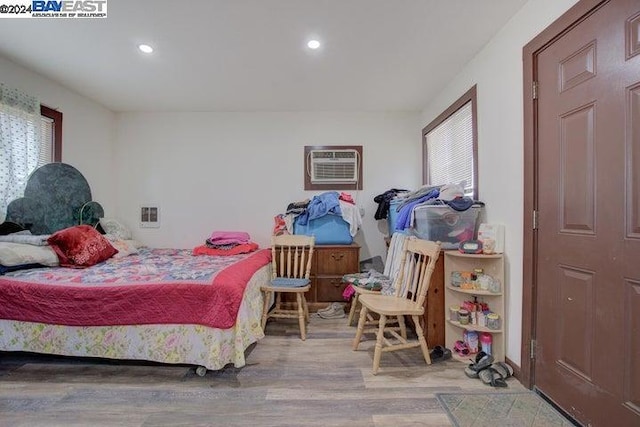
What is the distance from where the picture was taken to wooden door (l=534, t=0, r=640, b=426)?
1.25m

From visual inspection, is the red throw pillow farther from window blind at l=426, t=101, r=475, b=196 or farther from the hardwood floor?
window blind at l=426, t=101, r=475, b=196

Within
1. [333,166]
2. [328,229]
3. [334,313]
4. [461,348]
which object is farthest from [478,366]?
[333,166]

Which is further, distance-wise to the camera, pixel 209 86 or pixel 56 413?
pixel 209 86

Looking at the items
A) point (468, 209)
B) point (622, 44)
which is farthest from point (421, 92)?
point (622, 44)

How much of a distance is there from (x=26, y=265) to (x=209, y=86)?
218 centimetres

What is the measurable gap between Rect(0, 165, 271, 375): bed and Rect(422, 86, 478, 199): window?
216cm

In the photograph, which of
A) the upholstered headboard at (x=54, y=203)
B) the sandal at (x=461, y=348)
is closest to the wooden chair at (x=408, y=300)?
the sandal at (x=461, y=348)

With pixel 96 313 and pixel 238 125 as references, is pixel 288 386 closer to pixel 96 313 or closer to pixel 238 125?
pixel 96 313

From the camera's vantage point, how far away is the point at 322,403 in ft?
5.56

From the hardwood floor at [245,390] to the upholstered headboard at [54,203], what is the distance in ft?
3.79

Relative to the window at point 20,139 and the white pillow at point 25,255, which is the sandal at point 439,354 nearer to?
the white pillow at point 25,255

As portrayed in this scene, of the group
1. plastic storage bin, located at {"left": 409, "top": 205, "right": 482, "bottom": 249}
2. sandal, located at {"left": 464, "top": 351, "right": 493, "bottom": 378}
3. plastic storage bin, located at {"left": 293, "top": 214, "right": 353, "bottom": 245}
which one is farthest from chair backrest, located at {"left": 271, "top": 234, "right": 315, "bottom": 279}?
sandal, located at {"left": 464, "top": 351, "right": 493, "bottom": 378}

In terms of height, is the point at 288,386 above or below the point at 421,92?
below

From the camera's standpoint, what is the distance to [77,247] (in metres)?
2.49
